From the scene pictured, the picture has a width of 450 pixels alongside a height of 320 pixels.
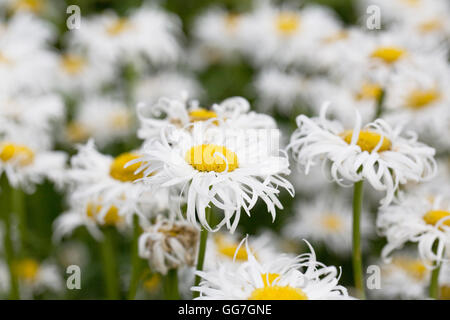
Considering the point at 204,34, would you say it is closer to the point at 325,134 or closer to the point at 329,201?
the point at 329,201

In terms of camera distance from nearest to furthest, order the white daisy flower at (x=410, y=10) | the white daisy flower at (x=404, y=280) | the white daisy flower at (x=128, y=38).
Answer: the white daisy flower at (x=404, y=280) < the white daisy flower at (x=128, y=38) < the white daisy flower at (x=410, y=10)

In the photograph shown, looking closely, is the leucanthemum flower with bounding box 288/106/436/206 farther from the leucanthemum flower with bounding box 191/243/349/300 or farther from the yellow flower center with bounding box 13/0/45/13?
the yellow flower center with bounding box 13/0/45/13

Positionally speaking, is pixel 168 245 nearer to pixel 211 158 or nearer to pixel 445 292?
pixel 211 158

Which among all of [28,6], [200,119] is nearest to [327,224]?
[200,119]

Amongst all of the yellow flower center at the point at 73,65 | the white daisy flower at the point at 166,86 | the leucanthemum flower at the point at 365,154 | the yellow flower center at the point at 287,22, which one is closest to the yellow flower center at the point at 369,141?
the leucanthemum flower at the point at 365,154

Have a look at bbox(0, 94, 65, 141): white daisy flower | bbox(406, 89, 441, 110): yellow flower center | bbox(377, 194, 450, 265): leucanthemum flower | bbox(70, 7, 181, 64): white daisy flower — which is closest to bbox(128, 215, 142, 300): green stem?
bbox(377, 194, 450, 265): leucanthemum flower

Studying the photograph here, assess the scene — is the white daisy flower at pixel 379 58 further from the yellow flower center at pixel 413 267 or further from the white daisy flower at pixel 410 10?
the white daisy flower at pixel 410 10

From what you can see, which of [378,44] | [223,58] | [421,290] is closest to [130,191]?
[421,290]
